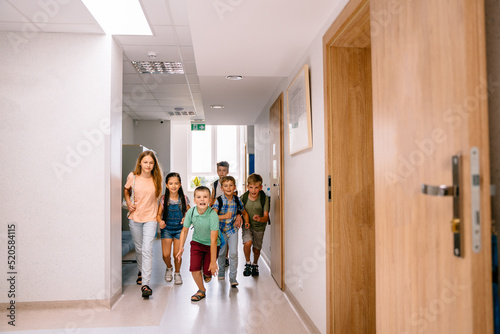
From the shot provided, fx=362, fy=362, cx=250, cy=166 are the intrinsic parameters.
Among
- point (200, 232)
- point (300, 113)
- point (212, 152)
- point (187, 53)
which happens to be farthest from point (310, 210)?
point (212, 152)

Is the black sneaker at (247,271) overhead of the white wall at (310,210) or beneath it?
beneath

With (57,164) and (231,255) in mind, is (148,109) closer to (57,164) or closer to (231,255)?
(57,164)

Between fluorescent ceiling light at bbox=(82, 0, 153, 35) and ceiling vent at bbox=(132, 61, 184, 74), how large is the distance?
97cm

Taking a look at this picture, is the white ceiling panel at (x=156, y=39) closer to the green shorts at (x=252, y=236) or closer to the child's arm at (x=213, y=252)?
the child's arm at (x=213, y=252)

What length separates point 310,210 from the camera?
2574 mm

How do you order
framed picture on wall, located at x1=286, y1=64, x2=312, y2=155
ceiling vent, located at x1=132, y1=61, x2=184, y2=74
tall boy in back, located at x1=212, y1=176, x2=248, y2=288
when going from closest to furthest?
framed picture on wall, located at x1=286, y1=64, x2=312, y2=155 → tall boy in back, located at x1=212, y1=176, x2=248, y2=288 → ceiling vent, located at x1=132, y1=61, x2=184, y2=74

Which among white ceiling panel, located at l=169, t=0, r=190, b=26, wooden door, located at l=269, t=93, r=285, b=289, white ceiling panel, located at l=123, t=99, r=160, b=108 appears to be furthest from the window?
white ceiling panel, located at l=169, t=0, r=190, b=26

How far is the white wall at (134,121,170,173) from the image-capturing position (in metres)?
8.29

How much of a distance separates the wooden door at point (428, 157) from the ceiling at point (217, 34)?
0.77m

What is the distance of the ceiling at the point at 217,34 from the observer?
201 cm

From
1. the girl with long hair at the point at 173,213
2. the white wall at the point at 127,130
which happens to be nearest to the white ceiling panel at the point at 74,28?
the girl with long hair at the point at 173,213

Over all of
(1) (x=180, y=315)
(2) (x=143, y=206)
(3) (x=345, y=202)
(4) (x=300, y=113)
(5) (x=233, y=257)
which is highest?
(4) (x=300, y=113)

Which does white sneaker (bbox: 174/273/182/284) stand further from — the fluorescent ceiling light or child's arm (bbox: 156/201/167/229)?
the fluorescent ceiling light

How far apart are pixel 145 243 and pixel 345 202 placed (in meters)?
2.13
